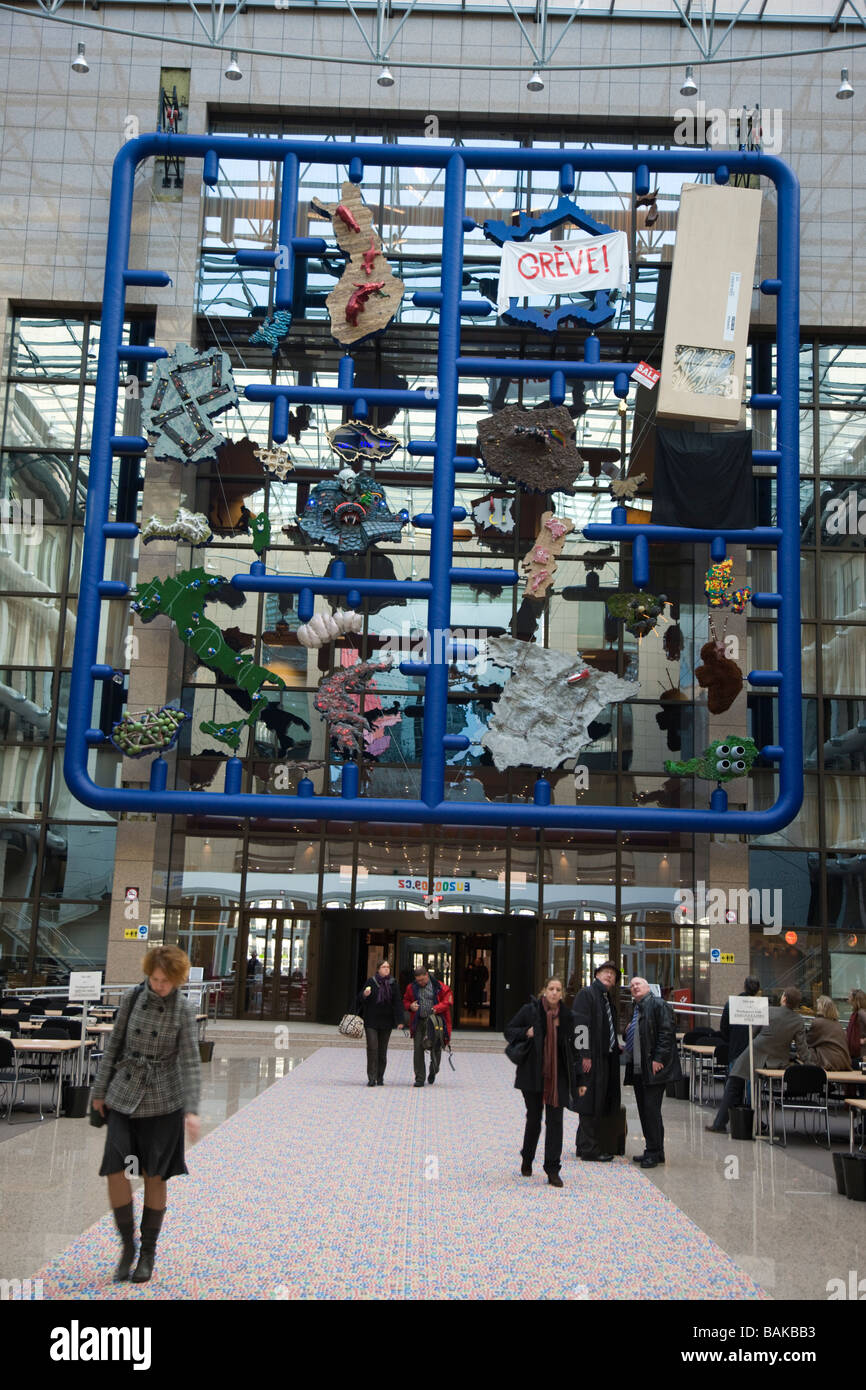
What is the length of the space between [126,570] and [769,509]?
508 inches

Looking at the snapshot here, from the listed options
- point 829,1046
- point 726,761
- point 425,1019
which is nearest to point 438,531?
point 726,761

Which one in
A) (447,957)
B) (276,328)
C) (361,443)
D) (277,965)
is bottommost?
(277,965)

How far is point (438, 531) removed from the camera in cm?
1998

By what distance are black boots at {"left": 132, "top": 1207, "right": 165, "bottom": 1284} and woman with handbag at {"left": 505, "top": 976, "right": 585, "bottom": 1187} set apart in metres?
4.17

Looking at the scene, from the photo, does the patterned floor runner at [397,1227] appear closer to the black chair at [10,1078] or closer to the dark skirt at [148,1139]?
the dark skirt at [148,1139]

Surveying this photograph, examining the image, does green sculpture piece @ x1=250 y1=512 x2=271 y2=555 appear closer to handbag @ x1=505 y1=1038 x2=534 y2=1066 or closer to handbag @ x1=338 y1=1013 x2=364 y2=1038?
handbag @ x1=338 y1=1013 x2=364 y2=1038

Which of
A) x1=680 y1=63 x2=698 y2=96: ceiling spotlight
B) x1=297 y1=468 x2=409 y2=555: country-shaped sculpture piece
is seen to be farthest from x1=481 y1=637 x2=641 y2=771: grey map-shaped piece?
x1=680 y1=63 x2=698 y2=96: ceiling spotlight

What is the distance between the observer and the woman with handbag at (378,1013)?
16219 mm

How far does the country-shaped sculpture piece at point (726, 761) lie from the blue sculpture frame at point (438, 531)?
3.39 ft

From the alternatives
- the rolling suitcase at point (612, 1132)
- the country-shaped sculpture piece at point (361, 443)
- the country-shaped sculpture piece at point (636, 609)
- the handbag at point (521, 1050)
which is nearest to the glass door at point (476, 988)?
the country-shaped sculpture piece at point (636, 609)

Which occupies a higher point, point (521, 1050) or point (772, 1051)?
point (521, 1050)

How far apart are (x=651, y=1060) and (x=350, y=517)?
11.5 metres

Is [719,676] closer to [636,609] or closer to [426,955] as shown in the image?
[636,609]

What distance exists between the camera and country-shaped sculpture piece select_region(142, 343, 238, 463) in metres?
21.1
